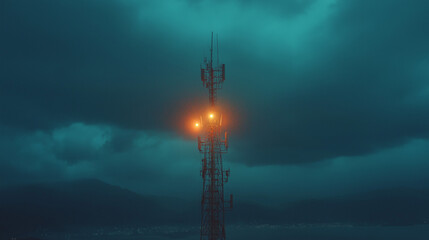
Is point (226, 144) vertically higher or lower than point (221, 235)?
higher

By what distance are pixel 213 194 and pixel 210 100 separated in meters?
6.69

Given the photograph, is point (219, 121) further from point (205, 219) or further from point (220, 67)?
point (205, 219)

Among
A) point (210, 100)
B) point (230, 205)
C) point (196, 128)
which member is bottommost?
point (230, 205)

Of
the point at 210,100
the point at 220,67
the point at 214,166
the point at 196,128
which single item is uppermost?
the point at 220,67

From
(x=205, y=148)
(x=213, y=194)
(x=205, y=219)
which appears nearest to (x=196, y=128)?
(x=205, y=148)

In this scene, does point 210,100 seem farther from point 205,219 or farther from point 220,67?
point 205,219

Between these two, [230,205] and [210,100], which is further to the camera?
[210,100]

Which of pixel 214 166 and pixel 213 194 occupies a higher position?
pixel 214 166

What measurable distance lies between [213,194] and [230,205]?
143cm

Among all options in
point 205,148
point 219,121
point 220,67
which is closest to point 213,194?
point 205,148

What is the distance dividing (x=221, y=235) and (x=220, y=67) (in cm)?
1183

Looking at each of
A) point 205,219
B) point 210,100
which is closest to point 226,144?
point 210,100

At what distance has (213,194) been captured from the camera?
82.3 ft

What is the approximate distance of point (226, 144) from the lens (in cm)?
2522
